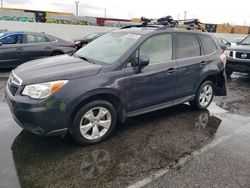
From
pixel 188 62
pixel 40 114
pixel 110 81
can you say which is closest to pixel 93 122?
pixel 110 81

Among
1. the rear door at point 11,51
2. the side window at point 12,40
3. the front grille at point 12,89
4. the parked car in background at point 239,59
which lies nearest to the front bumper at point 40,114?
the front grille at point 12,89

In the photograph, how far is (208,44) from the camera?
538 centimetres

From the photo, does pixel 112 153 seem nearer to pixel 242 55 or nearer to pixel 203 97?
pixel 203 97

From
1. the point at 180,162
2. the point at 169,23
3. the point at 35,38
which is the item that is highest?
the point at 169,23

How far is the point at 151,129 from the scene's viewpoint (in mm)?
4410

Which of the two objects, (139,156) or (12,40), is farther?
(12,40)

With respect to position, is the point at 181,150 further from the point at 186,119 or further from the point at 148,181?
the point at 186,119

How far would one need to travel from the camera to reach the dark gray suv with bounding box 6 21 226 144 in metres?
3.27

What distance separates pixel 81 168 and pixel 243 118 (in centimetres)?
377

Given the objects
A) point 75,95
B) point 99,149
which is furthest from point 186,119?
point 75,95

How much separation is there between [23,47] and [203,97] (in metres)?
6.58

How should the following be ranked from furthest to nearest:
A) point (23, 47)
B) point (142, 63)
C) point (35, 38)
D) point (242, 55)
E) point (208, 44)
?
point (35, 38) → point (23, 47) → point (242, 55) → point (208, 44) → point (142, 63)

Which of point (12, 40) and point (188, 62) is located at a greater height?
point (12, 40)

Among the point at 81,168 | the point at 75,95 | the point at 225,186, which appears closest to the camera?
the point at 225,186
